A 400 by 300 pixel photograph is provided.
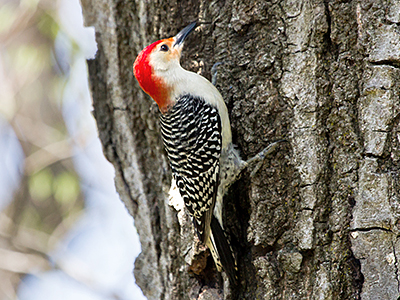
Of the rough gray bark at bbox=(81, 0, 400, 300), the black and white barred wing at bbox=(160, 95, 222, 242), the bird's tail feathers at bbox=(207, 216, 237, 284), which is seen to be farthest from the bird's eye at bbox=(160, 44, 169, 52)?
the bird's tail feathers at bbox=(207, 216, 237, 284)

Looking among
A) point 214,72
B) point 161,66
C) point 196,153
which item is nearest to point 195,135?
point 196,153

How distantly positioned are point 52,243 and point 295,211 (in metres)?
4.57

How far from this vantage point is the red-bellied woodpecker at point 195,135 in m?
2.37

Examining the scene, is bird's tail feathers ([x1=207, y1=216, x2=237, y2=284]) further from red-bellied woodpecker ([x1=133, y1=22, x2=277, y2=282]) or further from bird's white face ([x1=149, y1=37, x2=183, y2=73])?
bird's white face ([x1=149, y1=37, x2=183, y2=73])

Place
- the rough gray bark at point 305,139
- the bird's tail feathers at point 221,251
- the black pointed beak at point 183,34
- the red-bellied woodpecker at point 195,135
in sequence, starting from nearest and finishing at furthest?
the rough gray bark at point 305,139, the bird's tail feathers at point 221,251, the red-bellied woodpecker at point 195,135, the black pointed beak at point 183,34

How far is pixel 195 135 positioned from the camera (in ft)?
8.39

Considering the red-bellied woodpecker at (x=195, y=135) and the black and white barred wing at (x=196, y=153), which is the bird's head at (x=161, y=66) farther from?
the black and white barred wing at (x=196, y=153)

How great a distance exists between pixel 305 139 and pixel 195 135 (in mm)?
796

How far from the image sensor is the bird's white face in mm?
2520

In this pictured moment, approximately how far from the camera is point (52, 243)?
18.5ft

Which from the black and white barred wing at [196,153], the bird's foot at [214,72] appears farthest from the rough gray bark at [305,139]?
the black and white barred wing at [196,153]

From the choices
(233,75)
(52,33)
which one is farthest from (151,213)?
(52,33)

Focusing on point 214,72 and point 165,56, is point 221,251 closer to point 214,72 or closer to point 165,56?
point 214,72

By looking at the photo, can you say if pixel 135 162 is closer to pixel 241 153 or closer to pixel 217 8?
pixel 241 153
